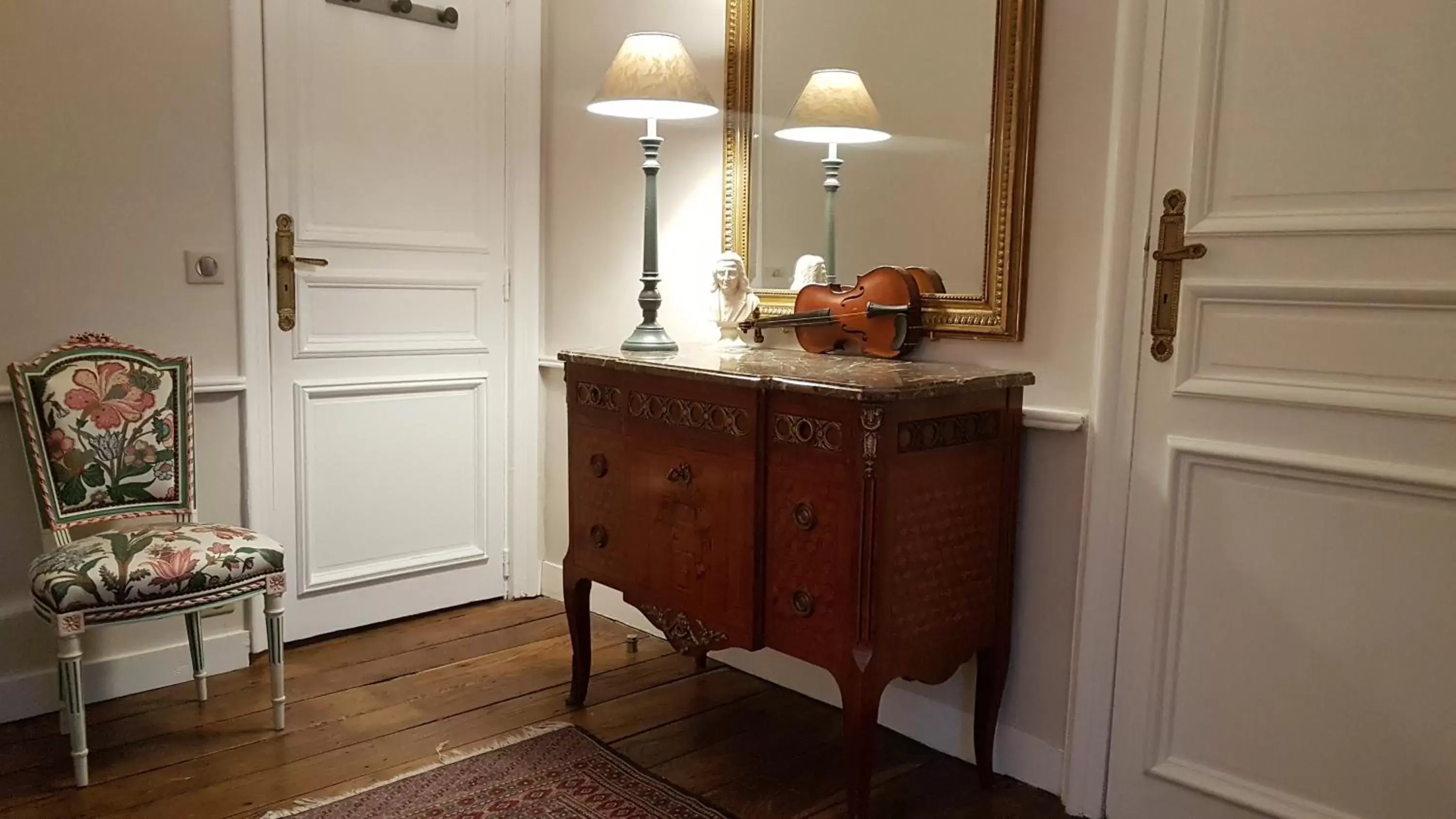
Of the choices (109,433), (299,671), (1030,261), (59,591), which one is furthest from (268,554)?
(1030,261)

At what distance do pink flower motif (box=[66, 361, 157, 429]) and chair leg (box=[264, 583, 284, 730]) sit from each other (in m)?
0.59

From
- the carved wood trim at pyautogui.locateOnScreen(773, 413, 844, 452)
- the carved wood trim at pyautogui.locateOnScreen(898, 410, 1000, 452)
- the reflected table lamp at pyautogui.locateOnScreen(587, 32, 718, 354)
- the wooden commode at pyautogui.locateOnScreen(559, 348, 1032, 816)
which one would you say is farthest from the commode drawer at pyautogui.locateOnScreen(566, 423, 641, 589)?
the carved wood trim at pyautogui.locateOnScreen(898, 410, 1000, 452)

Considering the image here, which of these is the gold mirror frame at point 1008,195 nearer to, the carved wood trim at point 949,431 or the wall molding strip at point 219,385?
the carved wood trim at point 949,431

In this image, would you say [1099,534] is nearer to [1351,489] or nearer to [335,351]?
[1351,489]

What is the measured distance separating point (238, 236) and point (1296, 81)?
2553mm

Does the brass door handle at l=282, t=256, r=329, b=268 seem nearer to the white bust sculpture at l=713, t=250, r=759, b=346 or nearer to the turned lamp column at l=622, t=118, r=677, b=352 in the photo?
the turned lamp column at l=622, t=118, r=677, b=352

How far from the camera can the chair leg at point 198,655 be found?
8.61 ft

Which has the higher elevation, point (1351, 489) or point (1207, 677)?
point (1351, 489)

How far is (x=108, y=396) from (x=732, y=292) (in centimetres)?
157

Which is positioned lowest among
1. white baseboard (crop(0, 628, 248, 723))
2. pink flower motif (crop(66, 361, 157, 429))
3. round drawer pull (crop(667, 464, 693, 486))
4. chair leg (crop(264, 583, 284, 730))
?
white baseboard (crop(0, 628, 248, 723))

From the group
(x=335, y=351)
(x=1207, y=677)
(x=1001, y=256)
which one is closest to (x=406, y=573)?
(x=335, y=351)

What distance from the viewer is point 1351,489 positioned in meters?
1.79

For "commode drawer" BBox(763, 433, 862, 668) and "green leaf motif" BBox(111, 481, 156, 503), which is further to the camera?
"green leaf motif" BBox(111, 481, 156, 503)

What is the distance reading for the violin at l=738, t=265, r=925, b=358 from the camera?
233 centimetres
